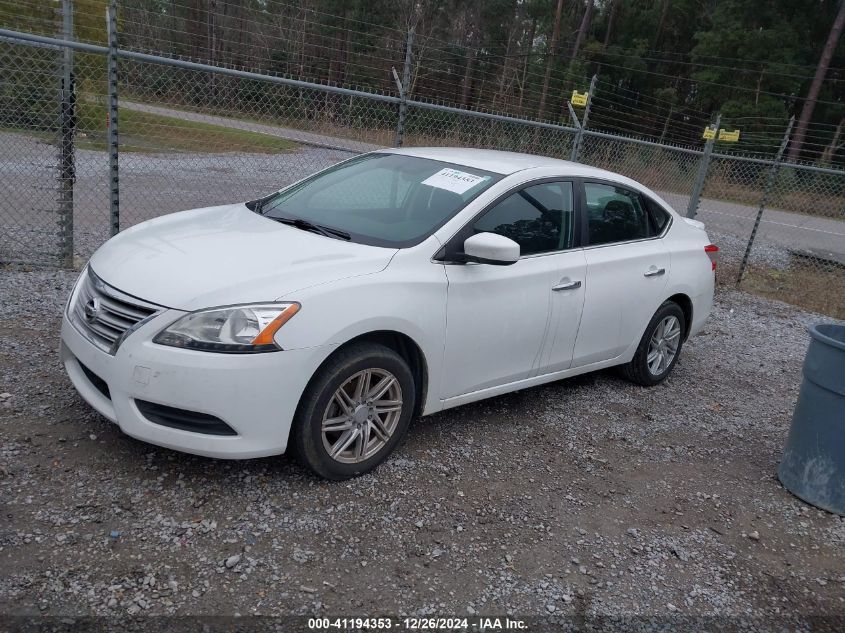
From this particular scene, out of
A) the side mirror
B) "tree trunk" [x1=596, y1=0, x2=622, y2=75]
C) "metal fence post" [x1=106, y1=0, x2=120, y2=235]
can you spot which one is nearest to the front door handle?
the side mirror

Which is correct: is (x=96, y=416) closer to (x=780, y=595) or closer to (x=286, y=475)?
(x=286, y=475)

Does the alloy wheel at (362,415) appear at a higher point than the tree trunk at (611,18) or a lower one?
lower

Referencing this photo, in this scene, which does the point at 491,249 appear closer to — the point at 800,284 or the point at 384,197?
the point at 384,197

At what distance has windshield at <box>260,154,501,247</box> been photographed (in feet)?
12.7

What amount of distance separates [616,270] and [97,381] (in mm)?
3282

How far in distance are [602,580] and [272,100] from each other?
24.3 feet

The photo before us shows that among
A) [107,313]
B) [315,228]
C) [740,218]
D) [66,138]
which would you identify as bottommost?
[740,218]

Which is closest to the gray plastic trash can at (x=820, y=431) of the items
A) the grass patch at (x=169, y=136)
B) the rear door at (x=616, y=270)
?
the rear door at (x=616, y=270)

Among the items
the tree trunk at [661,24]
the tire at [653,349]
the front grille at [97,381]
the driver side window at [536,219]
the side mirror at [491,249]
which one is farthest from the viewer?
the tree trunk at [661,24]

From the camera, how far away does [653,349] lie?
5406 millimetres

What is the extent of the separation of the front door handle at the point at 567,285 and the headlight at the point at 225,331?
1925mm

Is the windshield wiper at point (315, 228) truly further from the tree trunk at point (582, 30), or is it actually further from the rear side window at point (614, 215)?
the tree trunk at point (582, 30)

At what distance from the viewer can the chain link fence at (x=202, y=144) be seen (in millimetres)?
6016

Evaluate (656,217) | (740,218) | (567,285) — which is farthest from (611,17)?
(567,285)
